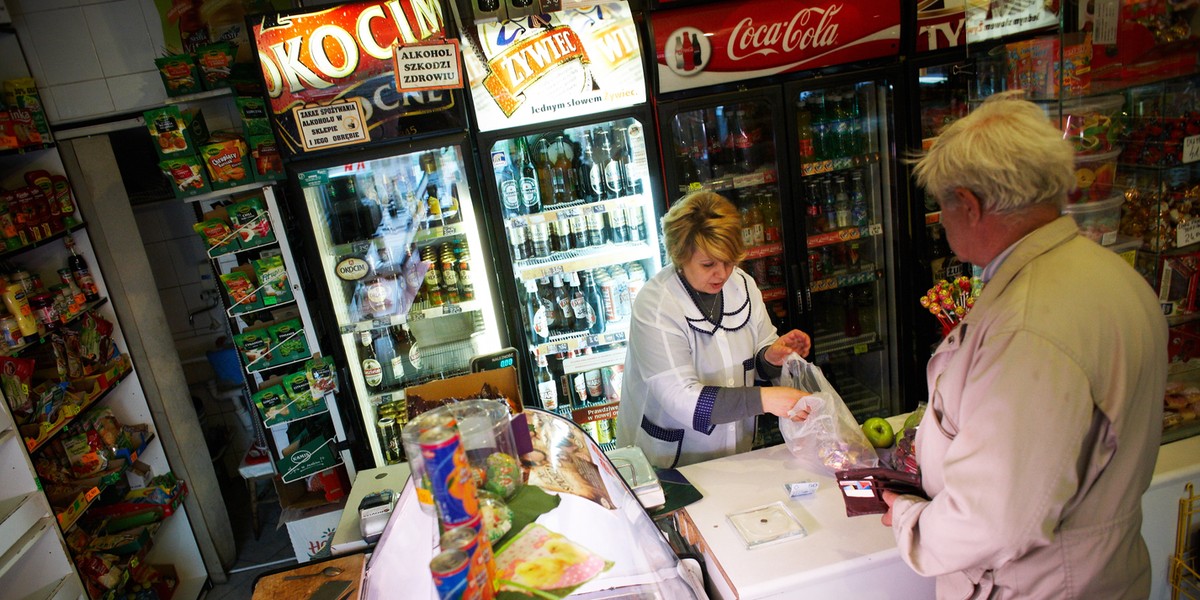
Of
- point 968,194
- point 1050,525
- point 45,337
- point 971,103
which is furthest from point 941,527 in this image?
point 45,337

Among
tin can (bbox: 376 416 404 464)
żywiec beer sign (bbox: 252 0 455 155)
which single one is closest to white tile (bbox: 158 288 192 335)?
tin can (bbox: 376 416 404 464)

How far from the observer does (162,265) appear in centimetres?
446

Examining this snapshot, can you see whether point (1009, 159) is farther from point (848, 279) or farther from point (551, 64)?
point (848, 279)

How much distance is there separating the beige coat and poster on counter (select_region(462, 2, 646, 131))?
2.11 m

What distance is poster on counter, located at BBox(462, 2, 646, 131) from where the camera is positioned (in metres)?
3.00

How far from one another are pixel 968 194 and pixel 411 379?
114 inches

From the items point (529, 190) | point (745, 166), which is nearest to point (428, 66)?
point (529, 190)

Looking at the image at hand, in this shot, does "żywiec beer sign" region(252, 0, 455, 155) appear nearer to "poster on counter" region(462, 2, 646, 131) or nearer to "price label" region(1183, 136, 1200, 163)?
"poster on counter" region(462, 2, 646, 131)

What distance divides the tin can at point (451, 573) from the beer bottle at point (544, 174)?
8.78 feet

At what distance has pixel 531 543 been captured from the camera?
129 cm

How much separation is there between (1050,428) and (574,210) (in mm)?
2356

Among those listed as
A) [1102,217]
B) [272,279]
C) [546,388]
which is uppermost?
[272,279]

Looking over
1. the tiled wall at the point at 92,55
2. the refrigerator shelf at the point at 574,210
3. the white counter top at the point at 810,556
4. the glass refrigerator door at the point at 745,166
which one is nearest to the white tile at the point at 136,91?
the tiled wall at the point at 92,55

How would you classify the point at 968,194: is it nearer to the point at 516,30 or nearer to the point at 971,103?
the point at 971,103
